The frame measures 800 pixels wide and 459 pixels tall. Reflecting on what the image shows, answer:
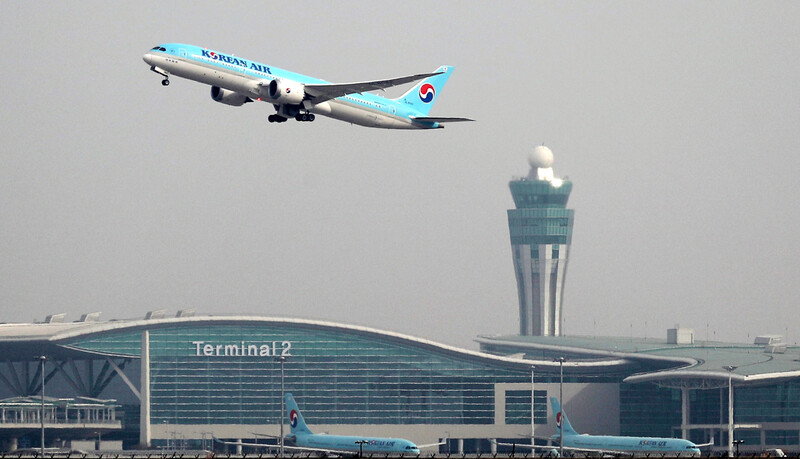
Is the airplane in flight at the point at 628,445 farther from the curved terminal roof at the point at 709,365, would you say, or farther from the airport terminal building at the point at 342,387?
the airport terminal building at the point at 342,387

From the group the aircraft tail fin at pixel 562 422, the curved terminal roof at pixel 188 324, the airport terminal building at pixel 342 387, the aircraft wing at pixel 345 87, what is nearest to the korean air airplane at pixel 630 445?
the aircraft tail fin at pixel 562 422

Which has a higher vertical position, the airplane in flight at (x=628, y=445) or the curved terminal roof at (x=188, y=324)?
the curved terminal roof at (x=188, y=324)

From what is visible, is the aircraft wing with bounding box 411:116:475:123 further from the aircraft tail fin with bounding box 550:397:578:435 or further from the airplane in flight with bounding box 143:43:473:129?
the aircraft tail fin with bounding box 550:397:578:435

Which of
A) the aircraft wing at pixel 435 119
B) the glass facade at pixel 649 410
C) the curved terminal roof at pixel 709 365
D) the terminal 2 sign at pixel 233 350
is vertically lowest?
the glass facade at pixel 649 410

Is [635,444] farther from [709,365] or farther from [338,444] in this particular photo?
[709,365]

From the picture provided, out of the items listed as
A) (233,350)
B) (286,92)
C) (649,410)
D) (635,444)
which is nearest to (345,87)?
(286,92)

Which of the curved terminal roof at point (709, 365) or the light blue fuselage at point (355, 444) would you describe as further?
the curved terminal roof at point (709, 365)

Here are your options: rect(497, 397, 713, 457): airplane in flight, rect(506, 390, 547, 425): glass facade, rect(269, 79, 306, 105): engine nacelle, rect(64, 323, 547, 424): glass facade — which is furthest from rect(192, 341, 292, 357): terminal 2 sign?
rect(269, 79, 306, 105): engine nacelle

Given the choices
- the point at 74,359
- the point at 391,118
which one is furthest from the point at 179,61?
the point at 74,359
